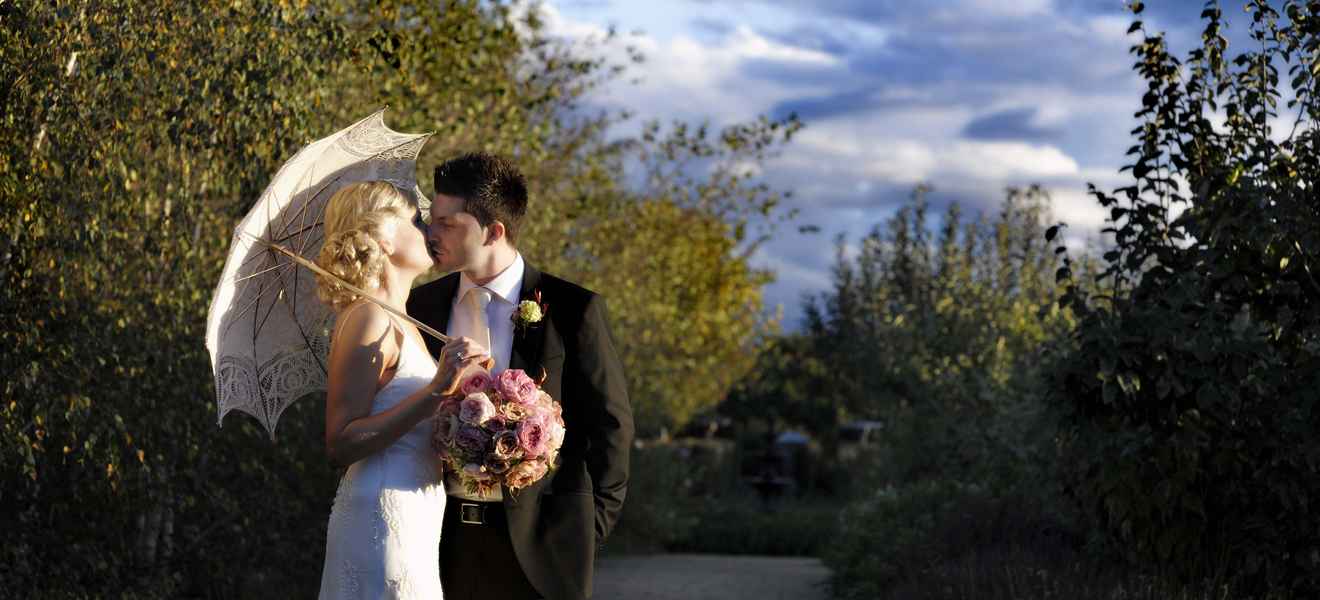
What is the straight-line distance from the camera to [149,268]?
6844mm

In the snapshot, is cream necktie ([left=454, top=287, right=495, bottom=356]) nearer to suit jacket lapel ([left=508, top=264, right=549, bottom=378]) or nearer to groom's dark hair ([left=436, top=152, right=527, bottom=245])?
suit jacket lapel ([left=508, top=264, right=549, bottom=378])

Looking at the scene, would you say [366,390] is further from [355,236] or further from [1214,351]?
[1214,351]

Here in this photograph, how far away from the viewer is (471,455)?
11.5 ft

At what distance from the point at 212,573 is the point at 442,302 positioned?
15.6 ft

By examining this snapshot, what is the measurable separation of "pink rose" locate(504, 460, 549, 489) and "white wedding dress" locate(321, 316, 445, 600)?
0.79 ft

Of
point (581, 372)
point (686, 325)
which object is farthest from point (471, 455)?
point (686, 325)

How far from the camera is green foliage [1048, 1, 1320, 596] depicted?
6543mm

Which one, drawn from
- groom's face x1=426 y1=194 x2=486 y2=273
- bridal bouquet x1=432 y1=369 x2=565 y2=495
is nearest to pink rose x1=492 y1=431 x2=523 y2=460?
bridal bouquet x1=432 y1=369 x2=565 y2=495

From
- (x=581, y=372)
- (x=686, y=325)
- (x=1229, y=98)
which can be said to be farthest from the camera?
(x=686, y=325)

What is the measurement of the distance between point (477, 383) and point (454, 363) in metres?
0.13

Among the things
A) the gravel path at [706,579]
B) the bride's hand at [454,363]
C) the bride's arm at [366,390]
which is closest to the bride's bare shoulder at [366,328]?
the bride's arm at [366,390]

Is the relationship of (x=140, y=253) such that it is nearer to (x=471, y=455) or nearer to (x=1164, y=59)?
(x=471, y=455)

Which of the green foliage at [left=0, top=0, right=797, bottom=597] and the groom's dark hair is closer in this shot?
the groom's dark hair

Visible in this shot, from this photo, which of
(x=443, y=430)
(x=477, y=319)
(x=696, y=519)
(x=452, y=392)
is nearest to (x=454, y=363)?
(x=452, y=392)
